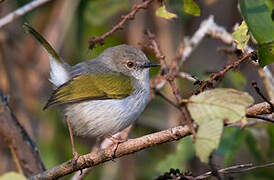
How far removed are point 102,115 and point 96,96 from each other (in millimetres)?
183

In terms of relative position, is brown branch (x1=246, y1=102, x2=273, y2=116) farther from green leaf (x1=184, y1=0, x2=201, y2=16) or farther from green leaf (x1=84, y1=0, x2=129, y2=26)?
green leaf (x1=84, y1=0, x2=129, y2=26)

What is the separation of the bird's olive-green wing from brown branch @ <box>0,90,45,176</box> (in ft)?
1.41

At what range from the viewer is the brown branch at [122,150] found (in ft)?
7.82

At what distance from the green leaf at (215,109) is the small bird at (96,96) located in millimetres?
1619

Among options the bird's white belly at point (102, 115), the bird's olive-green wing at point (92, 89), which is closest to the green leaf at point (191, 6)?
the bird's white belly at point (102, 115)

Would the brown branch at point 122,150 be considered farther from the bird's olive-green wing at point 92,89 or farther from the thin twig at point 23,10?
the thin twig at point 23,10

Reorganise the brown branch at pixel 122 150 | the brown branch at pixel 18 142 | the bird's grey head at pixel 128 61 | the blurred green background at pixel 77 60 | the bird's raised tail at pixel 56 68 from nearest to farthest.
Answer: the brown branch at pixel 122 150
the brown branch at pixel 18 142
the bird's raised tail at pixel 56 68
the bird's grey head at pixel 128 61
the blurred green background at pixel 77 60

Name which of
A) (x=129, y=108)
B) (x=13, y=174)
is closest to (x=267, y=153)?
(x=129, y=108)

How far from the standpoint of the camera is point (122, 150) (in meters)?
2.69

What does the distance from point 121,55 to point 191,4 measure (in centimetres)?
183

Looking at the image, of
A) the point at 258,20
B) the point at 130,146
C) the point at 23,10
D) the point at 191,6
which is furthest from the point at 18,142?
the point at 258,20

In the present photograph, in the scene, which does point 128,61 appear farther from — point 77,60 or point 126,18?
point 77,60

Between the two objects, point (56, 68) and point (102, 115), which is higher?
point (56, 68)

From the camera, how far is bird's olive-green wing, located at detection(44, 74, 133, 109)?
11.3 ft
